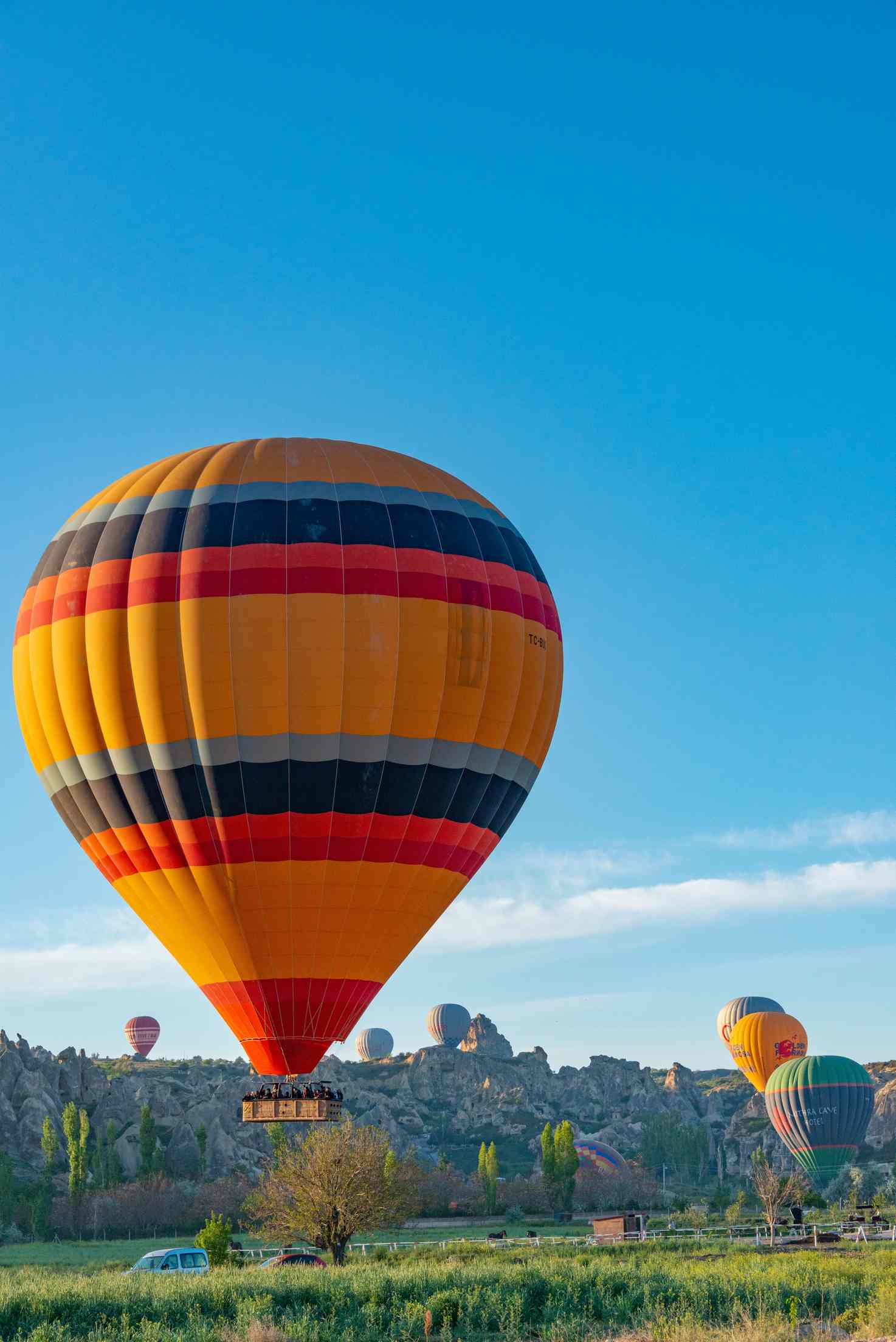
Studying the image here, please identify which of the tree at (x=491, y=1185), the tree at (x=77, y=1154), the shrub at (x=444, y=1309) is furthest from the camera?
the tree at (x=491, y=1185)

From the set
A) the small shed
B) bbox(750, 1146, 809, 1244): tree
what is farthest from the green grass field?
bbox(750, 1146, 809, 1244): tree

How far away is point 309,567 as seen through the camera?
31.7m

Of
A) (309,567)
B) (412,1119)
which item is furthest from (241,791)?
(412,1119)

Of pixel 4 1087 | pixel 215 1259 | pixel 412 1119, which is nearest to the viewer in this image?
pixel 215 1259

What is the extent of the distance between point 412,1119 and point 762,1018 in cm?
4967

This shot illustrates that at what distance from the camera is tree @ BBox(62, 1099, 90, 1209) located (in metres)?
84.4

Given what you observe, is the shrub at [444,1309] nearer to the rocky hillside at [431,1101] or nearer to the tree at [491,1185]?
the tree at [491,1185]

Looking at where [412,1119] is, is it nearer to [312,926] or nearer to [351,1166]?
[351,1166]

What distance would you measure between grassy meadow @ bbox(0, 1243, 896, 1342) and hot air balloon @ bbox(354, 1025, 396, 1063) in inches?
6483

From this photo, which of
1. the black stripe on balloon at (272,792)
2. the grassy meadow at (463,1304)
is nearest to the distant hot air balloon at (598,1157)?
the grassy meadow at (463,1304)

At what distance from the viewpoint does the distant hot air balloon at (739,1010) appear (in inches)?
5044

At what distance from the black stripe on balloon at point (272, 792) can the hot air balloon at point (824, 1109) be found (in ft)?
220

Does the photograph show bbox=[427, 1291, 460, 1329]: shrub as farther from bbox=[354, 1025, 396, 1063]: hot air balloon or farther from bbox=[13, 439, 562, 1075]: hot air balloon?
bbox=[354, 1025, 396, 1063]: hot air balloon

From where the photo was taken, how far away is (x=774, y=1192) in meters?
69.4
